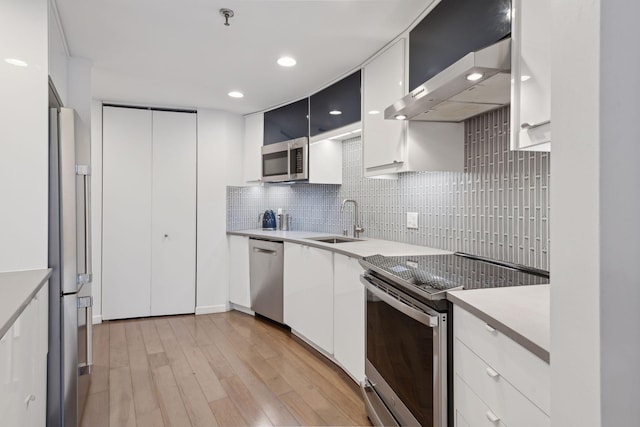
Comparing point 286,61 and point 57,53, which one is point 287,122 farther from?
point 57,53

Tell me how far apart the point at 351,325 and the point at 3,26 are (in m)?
2.29

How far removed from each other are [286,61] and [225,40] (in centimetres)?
49

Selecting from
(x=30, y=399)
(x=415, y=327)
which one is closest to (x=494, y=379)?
(x=415, y=327)

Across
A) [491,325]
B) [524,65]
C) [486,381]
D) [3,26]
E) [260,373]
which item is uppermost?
[3,26]

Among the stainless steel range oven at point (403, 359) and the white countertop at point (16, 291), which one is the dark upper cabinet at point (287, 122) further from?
the white countertop at point (16, 291)

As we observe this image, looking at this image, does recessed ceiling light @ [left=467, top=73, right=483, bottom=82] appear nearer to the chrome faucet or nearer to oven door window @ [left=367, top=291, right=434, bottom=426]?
oven door window @ [left=367, top=291, right=434, bottom=426]

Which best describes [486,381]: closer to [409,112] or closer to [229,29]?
[409,112]

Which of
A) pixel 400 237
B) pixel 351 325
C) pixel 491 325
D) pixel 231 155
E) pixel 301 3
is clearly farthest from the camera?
pixel 231 155

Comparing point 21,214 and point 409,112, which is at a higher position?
point 409,112

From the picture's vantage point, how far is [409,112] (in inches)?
77.2

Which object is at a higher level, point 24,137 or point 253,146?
point 253,146

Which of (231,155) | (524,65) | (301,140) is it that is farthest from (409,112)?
(231,155)

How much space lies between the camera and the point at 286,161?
3.64m

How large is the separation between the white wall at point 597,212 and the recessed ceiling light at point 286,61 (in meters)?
2.24
